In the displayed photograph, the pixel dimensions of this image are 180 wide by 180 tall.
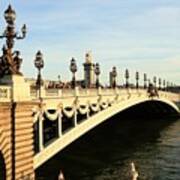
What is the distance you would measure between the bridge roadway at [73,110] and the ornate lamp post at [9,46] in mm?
4023

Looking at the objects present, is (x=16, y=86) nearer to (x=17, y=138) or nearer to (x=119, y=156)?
(x=17, y=138)

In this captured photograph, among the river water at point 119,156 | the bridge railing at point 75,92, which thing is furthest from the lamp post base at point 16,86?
the river water at point 119,156

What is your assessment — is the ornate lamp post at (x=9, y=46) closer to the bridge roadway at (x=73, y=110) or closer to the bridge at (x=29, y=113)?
the bridge at (x=29, y=113)

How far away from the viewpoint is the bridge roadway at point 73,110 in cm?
3300

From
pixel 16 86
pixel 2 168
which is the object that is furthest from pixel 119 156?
pixel 2 168

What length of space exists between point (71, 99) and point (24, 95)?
12.7 metres

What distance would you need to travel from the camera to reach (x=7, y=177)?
26.0 metres

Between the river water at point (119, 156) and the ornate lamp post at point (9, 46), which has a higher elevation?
the ornate lamp post at point (9, 46)

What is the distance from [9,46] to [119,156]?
25644 mm

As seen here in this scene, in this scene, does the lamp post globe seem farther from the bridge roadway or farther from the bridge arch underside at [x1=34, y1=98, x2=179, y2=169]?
the bridge arch underside at [x1=34, y1=98, x2=179, y2=169]

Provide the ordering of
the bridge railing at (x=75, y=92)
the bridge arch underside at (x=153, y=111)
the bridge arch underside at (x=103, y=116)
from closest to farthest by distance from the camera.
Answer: the bridge arch underside at (x=103, y=116) → the bridge railing at (x=75, y=92) → the bridge arch underside at (x=153, y=111)

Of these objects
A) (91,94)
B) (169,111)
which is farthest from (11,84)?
(169,111)

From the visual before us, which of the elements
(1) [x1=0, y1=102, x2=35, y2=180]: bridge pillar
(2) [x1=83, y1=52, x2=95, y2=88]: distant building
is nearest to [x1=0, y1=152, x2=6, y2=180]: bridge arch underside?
(1) [x1=0, y1=102, x2=35, y2=180]: bridge pillar

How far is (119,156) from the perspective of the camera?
168ft
